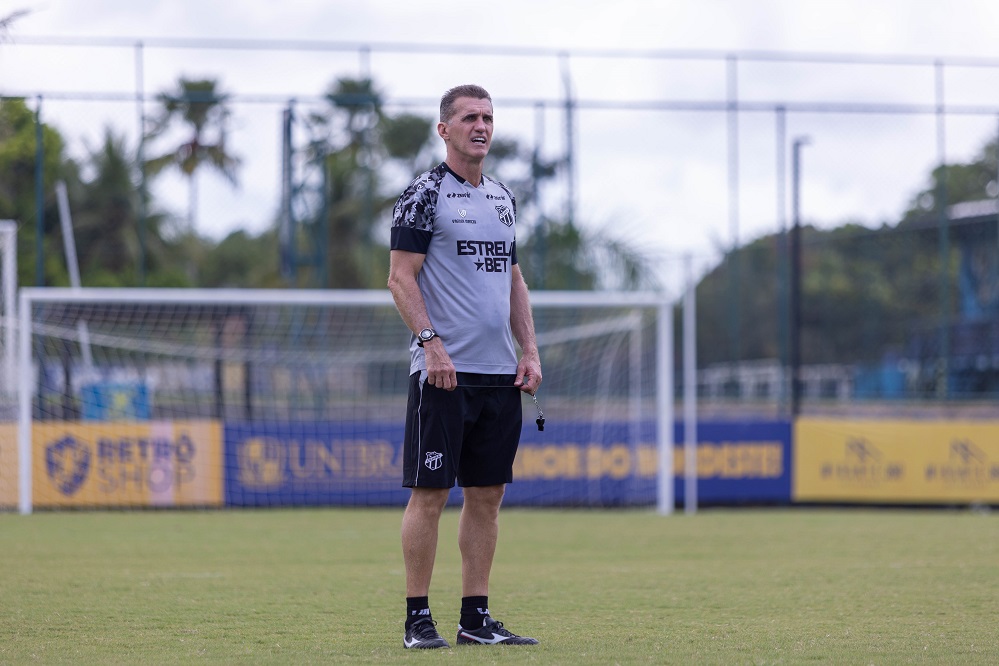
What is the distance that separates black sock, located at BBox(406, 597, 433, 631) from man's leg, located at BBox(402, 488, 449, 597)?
0.06 feet

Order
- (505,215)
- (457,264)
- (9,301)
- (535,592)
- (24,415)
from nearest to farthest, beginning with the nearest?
(457,264) → (505,215) → (535,592) → (24,415) → (9,301)

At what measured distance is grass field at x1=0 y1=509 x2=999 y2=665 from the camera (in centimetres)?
455

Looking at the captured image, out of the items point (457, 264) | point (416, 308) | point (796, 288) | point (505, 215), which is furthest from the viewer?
point (796, 288)

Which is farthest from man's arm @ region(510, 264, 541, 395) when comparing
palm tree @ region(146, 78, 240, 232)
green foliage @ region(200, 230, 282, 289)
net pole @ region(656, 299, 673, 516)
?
green foliage @ region(200, 230, 282, 289)

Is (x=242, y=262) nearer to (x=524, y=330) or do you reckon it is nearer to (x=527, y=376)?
(x=524, y=330)

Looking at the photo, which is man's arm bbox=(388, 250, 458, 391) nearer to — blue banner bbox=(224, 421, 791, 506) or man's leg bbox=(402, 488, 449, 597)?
man's leg bbox=(402, 488, 449, 597)

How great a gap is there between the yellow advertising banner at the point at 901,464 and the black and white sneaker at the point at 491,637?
30.7 feet

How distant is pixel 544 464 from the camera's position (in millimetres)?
13461

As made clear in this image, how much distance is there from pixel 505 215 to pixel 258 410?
9.03 metres

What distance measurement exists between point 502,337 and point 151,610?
6.87 feet

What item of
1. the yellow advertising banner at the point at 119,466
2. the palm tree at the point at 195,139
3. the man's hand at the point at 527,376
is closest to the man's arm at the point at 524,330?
the man's hand at the point at 527,376

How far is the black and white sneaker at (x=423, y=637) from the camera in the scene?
4.54 meters

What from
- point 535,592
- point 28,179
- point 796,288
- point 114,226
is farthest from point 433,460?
point 114,226

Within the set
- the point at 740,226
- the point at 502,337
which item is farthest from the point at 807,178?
the point at 502,337
